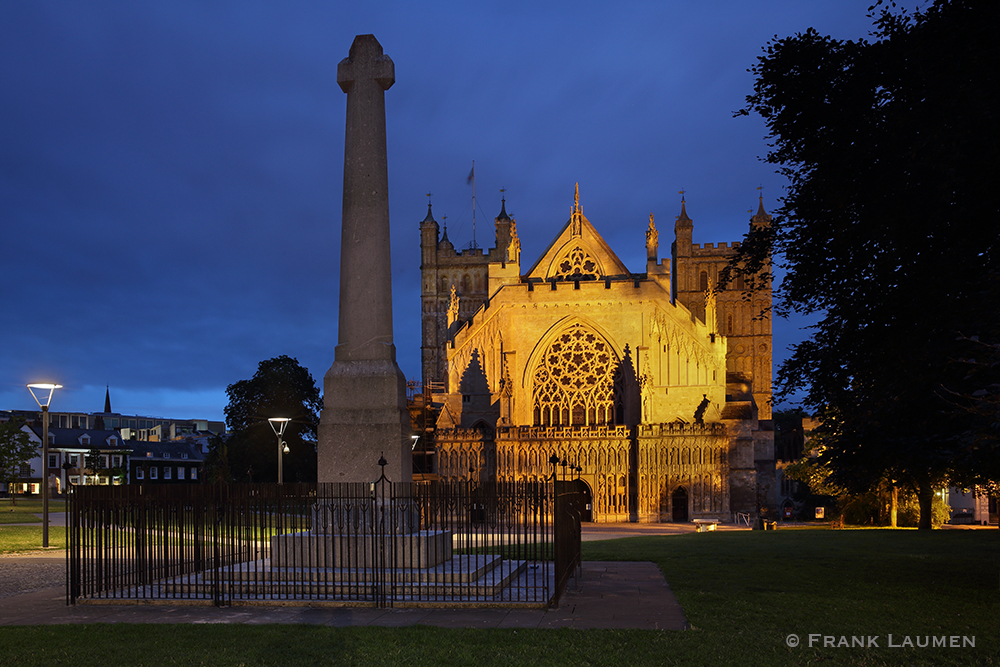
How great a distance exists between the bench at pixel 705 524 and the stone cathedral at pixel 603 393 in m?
0.64

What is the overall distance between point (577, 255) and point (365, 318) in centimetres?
4383

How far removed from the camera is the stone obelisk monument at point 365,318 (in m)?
13.3

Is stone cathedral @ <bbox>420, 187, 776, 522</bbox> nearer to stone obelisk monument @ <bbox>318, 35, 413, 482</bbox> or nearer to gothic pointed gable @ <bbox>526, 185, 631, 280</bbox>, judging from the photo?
gothic pointed gable @ <bbox>526, 185, 631, 280</bbox>

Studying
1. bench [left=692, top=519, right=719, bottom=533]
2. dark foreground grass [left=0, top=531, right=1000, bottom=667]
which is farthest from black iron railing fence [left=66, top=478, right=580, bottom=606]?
bench [left=692, top=519, right=719, bottom=533]

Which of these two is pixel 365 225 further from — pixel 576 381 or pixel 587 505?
pixel 576 381

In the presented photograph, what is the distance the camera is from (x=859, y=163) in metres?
13.8

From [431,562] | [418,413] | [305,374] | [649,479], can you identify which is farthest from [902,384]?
[305,374]

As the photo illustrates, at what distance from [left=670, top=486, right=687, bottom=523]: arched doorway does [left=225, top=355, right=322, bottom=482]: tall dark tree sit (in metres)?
27.9

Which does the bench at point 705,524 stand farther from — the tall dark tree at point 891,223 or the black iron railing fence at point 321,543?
the black iron railing fence at point 321,543

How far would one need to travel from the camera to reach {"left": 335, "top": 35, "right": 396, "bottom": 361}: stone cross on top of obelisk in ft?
44.4

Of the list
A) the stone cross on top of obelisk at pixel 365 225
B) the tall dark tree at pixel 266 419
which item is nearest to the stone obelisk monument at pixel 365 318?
the stone cross on top of obelisk at pixel 365 225

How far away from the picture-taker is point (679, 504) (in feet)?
158

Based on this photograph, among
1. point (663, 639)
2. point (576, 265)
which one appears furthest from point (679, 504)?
point (663, 639)

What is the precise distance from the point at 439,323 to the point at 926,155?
71376 millimetres
